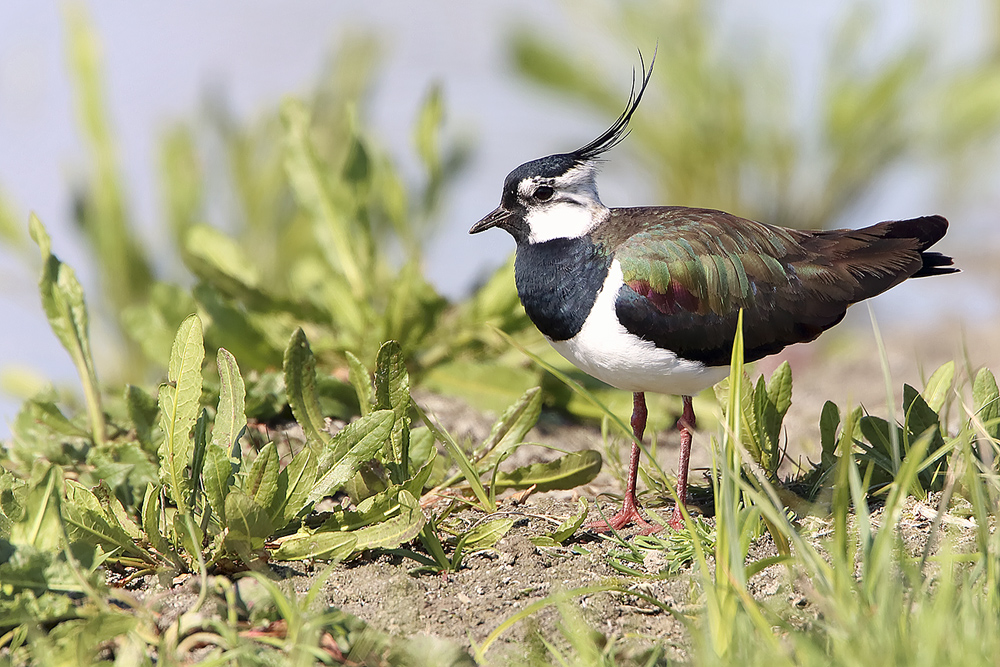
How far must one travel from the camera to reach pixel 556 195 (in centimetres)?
330

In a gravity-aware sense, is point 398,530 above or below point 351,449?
below

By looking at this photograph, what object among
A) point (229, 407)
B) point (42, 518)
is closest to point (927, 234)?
point (229, 407)

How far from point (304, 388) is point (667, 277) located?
3.79 feet

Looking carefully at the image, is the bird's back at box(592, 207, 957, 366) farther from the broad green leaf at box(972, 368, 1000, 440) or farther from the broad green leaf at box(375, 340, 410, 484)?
the broad green leaf at box(375, 340, 410, 484)

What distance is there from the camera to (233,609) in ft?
7.14

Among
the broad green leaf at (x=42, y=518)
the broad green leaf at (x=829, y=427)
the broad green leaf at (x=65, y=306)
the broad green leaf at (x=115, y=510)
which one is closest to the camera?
the broad green leaf at (x=42, y=518)

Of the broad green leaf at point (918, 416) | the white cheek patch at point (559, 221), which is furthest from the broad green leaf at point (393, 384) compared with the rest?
the broad green leaf at point (918, 416)

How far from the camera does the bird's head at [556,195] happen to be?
3.27 metres

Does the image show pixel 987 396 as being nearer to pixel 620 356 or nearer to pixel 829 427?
pixel 829 427

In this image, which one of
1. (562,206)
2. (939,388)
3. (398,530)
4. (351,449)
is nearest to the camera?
(398,530)

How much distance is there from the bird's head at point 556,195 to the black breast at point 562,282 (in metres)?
0.09

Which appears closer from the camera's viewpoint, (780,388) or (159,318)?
(780,388)

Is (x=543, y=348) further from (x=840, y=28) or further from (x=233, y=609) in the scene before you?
(x=840, y=28)

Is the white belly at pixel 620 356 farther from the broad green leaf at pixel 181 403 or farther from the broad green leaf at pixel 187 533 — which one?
the broad green leaf at pixel 187 533
